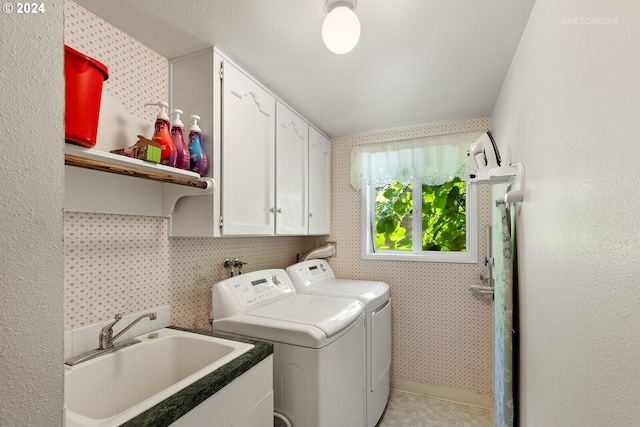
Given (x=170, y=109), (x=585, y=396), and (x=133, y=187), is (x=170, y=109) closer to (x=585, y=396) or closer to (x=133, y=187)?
(x=133, y=187)

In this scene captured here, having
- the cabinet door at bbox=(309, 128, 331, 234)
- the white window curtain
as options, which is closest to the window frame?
the white window curtain

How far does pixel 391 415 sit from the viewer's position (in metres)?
2.21

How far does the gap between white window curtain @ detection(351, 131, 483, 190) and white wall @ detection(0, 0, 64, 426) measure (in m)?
2.39

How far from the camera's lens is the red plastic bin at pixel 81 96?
87cm

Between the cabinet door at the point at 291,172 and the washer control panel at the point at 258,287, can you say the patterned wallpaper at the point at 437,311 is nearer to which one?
the cabinet door at the point at 291,172

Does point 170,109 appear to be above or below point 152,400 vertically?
above

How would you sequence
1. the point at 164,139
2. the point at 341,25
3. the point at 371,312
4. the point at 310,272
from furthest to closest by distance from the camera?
1. the point at 310,272
2. the point at 371,312
3. the point at 164,139
4. the point at 341,25

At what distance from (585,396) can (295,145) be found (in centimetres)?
191

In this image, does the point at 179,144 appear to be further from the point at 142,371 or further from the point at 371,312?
the point at 371,312

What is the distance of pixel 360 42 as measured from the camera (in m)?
1.41

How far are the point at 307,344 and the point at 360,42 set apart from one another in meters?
1.44

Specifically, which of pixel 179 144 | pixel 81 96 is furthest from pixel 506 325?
pixel 81 96

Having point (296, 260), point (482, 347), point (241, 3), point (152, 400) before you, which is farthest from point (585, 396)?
point (296, 260)

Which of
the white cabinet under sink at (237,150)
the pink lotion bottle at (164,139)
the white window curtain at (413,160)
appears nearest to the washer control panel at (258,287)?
the white cabinet under sink at (237,150)
